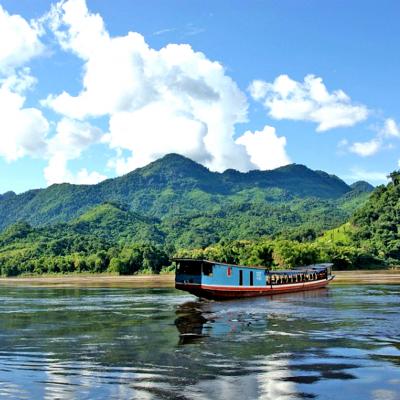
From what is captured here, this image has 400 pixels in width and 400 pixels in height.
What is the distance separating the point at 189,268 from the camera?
2456 inches

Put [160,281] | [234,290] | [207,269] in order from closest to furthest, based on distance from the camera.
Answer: [207,269], [234,290], [160,281]

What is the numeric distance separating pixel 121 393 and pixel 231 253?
14918 centimetres

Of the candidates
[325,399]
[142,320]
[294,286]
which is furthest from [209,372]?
→ [294,286]

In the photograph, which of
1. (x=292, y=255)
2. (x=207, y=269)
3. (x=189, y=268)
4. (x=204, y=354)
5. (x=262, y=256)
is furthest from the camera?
(x=262, y=256)

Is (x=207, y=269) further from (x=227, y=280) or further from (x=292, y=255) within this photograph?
(x=292, y=255)

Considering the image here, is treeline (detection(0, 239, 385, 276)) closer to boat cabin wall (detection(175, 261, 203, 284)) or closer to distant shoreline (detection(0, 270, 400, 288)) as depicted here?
distant shoreline (detection(0, 270, 400, 288))

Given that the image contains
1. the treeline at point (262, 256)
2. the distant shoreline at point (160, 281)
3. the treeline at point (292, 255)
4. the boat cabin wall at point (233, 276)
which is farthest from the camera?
the treeline at point (262, 256)

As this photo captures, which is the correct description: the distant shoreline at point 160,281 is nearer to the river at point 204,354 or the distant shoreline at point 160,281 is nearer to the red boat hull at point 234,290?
the red boat hull at point 234,290

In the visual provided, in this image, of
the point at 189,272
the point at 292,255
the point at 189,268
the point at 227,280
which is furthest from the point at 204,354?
the point at 292,255

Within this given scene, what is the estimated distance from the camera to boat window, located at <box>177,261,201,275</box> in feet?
202

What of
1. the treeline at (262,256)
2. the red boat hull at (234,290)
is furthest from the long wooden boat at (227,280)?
the treeline at (262,256)

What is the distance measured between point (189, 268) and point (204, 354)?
112ft

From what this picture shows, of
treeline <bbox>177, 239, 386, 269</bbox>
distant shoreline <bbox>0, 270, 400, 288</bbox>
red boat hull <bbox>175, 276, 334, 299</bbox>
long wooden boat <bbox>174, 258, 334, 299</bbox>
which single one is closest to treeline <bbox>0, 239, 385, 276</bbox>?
treeline <bbox>177, 239, 386, 269</bbox>

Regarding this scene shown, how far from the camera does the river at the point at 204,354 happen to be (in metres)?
20.8
